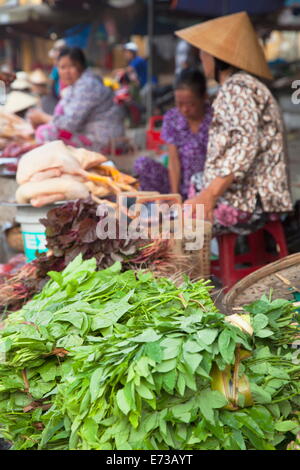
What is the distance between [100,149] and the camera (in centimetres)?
483

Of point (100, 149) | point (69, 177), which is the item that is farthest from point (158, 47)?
point (69, 177)

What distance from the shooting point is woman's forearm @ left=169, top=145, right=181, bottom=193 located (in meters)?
4.12

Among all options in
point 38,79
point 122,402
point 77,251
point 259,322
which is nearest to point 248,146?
point 77,251

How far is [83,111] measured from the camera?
4.70 meters

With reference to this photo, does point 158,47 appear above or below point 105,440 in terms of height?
above

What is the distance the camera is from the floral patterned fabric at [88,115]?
464 centimetres

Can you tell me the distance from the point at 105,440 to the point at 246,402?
37 centimetres

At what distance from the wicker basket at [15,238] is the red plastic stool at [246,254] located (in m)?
1.18

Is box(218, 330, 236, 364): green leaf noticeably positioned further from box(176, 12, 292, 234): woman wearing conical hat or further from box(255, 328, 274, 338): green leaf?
box(176, 12, 292, 234): woman wearing conical hat

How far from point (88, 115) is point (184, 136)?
1.05 meters

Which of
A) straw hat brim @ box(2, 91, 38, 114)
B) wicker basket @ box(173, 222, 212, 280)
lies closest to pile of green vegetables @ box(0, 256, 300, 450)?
wicker basket @ box(173, 222, 212, 280)

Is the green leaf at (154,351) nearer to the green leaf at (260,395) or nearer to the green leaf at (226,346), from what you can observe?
the green leaf at (226,346)

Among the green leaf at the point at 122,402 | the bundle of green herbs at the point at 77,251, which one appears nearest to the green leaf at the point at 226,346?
the green leaf at the point at 122,402

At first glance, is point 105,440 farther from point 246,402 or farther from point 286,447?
point 286,447
